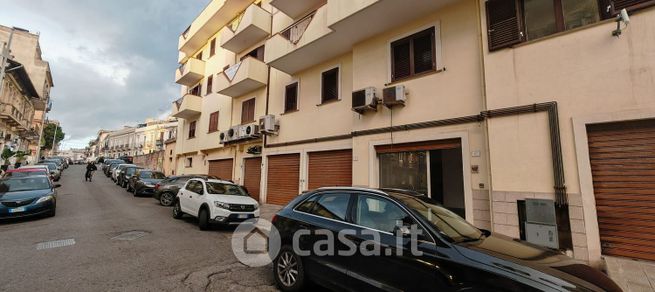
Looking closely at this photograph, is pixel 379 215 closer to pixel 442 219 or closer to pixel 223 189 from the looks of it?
pixel 442 219

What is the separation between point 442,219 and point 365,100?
19.0ft

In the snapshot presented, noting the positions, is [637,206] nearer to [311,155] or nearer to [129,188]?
[311,155]

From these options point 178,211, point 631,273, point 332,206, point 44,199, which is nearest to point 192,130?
point 44,199

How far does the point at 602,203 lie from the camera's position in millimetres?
5387

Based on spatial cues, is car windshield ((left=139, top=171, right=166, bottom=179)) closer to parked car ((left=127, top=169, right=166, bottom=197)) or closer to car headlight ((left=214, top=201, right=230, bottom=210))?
parked car ((left=127, top=169, right=166, bottom=197))

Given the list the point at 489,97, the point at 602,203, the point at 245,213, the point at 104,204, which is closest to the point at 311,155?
the point at 245,213

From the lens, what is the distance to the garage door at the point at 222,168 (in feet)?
56.1

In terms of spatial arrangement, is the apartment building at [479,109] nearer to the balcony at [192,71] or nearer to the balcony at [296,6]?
the balcony at [296,6]

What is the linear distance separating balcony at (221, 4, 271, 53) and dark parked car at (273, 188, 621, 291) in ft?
40.2

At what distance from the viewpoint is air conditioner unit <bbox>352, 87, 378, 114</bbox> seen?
29.0 ft

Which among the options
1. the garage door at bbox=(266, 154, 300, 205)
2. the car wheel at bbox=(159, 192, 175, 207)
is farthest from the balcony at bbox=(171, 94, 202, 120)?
the garage door at bbox=(266, 154, 300, 205)

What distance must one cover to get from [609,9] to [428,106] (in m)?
3.86

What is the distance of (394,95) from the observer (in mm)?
8312

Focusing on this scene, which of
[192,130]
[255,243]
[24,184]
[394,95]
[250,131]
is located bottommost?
[255,243]
